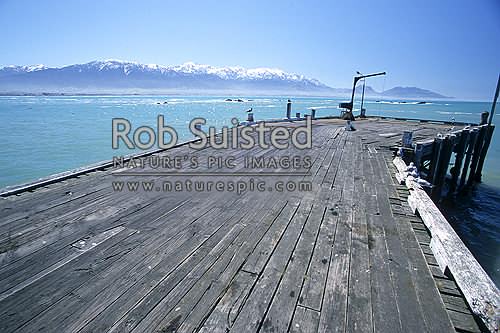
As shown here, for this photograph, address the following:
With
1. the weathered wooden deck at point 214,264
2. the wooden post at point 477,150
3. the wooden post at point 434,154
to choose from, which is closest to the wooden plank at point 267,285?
the weathered wooden deck at point 214,264

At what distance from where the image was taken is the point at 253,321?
2.00 m

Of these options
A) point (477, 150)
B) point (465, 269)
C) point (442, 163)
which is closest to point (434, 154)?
point (442, 163)

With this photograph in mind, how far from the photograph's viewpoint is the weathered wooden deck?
202 centimetres

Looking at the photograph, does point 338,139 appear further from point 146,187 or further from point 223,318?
point 223,318

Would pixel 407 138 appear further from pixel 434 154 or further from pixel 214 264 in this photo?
pixel 214 264

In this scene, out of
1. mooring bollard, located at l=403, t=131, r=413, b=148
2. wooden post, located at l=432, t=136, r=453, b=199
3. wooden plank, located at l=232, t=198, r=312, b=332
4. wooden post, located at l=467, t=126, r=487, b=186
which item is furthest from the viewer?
wooden post, located at l=467, t=126, r=487, b=186

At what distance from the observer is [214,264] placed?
266 cm

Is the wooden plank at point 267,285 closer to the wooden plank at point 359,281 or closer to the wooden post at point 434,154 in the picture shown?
the wooden plank at point 359,281

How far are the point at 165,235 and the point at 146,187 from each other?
1947 mm

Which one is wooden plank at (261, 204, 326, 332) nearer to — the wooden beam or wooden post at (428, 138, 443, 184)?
the wooden beam

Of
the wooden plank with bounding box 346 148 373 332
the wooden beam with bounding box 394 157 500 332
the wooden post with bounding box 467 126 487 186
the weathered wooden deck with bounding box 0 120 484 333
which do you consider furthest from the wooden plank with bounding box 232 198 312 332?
the wooden post with bounding box 467 126 487 186

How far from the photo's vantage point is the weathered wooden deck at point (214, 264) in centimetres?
202

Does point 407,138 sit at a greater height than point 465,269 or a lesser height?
greater

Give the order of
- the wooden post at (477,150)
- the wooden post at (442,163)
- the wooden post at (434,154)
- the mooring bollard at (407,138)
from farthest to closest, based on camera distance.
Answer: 1. the wooden post at (477,150)
2. the wooden post at (442,163)
3. the wooden post at (434,154)
4. the mooring bollard at (407,138)
